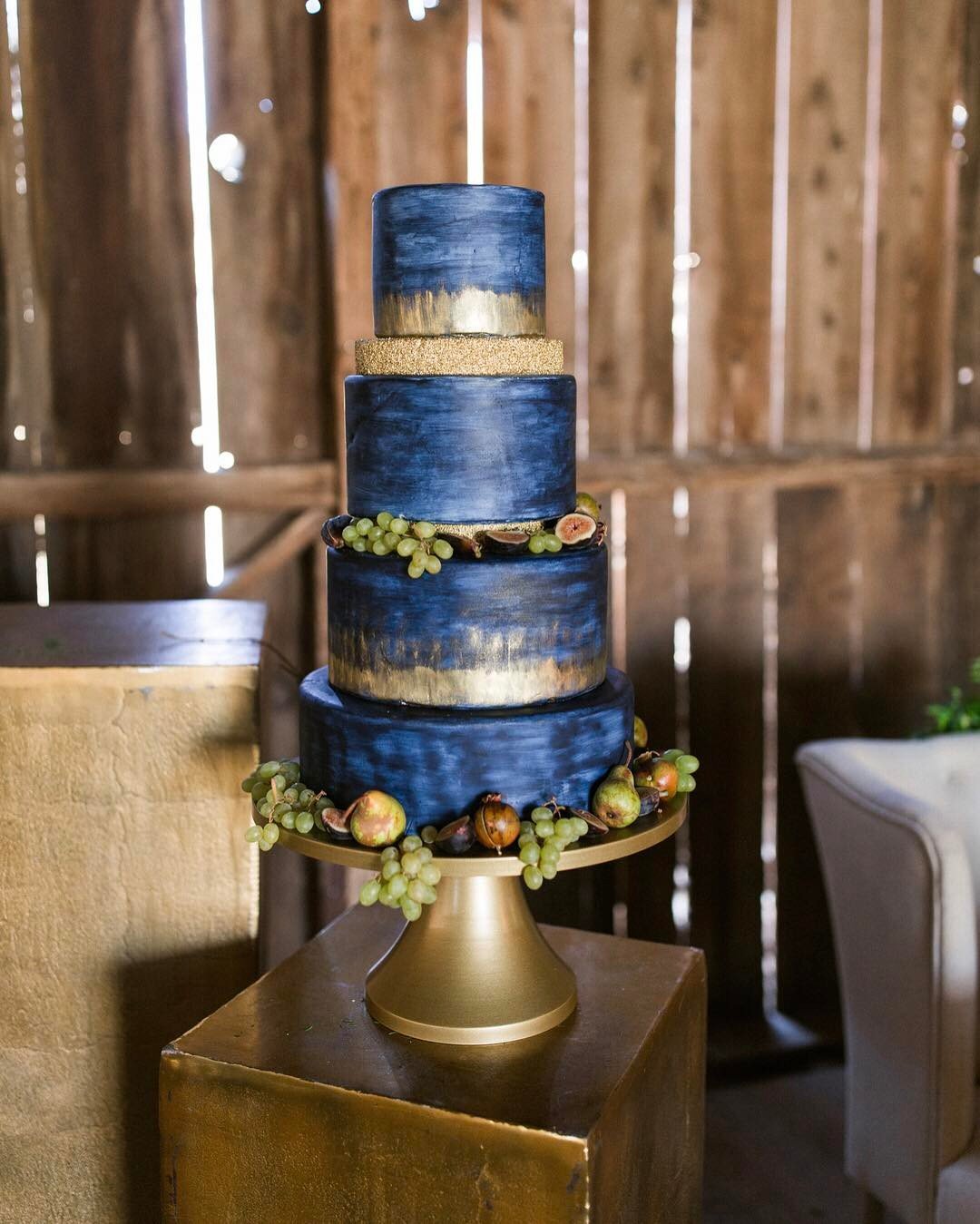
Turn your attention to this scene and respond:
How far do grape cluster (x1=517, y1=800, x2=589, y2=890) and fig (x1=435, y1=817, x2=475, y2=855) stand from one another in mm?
45

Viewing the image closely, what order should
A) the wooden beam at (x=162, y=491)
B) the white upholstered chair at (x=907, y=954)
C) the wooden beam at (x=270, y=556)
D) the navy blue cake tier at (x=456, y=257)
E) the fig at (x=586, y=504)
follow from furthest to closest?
1. the wooden beam at (x=270, y=556)
2. the wooden beam at (x=162, y=491)
3. the white upholstered chair at (x=907, y=954)
4. the fig at (x=586, y=504)
5. the navy blue cake tier at (x=456, y=257)

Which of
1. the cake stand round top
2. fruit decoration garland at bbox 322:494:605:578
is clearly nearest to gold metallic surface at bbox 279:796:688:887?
the cake stand round top

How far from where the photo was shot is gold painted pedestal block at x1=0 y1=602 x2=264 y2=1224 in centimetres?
153

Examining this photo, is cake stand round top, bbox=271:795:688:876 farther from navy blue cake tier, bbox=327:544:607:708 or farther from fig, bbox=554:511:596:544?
fig, bbox=554:511:596:544

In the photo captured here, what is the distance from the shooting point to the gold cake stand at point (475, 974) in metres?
1.30

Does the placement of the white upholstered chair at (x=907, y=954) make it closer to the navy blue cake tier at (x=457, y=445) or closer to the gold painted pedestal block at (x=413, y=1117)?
the gold painted pedestal block at (x=413, y=1117)

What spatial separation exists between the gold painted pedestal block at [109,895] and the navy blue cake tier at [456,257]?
488mm

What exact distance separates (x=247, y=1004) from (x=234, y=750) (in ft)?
0.96

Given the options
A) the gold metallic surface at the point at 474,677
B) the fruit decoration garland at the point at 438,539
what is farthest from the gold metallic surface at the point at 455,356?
the gold metallic surface at the point at 474,677

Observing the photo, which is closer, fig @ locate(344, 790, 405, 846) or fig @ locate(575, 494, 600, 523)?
fig @ locate(344, 790, 405, 846)

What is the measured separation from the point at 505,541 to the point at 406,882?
32cm

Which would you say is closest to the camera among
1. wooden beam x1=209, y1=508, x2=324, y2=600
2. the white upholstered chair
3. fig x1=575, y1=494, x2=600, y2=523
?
fig x1=575, y1=494, x2=600, y2=523

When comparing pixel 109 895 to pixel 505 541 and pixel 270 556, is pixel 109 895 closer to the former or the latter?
pixel 505 541

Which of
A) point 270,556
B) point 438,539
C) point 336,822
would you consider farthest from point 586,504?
point 270,556
